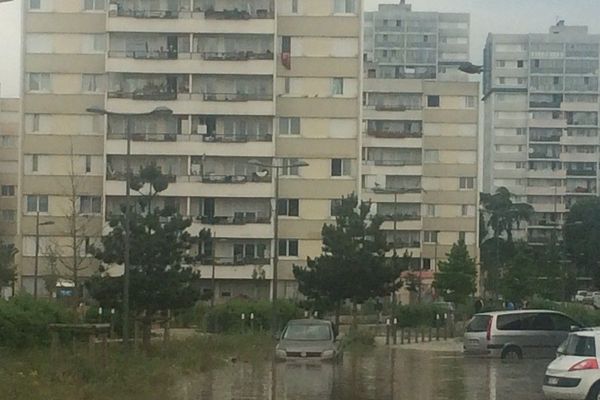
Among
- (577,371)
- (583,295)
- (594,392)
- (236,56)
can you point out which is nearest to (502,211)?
(583,295)

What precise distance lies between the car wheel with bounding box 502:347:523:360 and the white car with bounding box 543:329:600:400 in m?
18.8

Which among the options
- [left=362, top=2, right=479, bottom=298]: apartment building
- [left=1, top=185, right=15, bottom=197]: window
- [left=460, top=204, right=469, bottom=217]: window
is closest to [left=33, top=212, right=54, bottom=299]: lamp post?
[left=1, top=185, right=15, bottom=197]: window

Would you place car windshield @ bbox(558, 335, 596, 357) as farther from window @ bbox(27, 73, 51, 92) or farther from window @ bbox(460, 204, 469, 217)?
window @ bbox(460, 204, 469, 217)

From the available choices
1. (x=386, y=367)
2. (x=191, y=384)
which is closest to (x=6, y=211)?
(x=386, y=367)

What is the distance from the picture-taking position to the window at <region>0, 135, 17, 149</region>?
107 metres

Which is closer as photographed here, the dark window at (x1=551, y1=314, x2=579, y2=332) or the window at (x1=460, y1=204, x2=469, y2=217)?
the dark window at (x1=551, y1=314, x2=579, y2=332)

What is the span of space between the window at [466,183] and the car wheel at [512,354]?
60742 mm

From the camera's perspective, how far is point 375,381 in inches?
1173

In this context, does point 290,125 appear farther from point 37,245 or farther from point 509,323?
point 509,323

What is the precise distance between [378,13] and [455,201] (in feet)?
173

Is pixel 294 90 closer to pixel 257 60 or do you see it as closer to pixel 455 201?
pixel 257 60

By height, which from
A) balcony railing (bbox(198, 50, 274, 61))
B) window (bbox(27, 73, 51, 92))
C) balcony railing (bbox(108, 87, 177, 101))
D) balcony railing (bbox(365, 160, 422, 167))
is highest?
balcony railing (bbox(198, 50, 274, 61))

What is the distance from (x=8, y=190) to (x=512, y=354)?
67648 millimetres

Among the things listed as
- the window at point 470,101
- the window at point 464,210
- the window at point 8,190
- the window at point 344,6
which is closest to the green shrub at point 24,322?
the window at point 344,6
